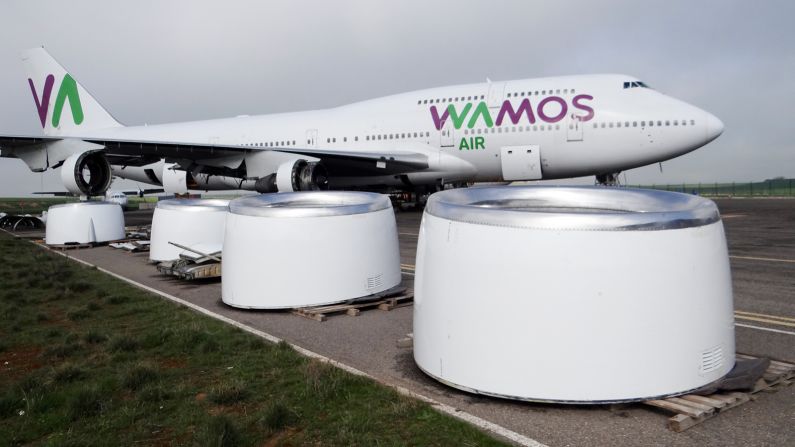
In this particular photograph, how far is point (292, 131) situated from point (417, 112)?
709 cm

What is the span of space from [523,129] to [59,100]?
96.0ft

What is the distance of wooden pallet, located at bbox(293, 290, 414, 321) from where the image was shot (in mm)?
6800

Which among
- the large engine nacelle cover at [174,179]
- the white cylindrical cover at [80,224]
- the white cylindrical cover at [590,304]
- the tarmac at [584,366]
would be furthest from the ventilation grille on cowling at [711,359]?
the large engine nacelle cover at [174,179]

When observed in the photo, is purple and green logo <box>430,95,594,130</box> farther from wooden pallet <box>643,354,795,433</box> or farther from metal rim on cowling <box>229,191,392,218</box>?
wooden pallet <box>643,354,795,433</box>

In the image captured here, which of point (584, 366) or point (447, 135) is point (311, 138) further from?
point (584, 366)

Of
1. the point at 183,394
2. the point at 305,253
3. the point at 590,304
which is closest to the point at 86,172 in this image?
the point at 305,253

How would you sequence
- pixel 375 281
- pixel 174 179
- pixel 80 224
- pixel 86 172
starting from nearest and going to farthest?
pixel 375 281
pixel 80 224
pixel 86 172
pixel 174 179

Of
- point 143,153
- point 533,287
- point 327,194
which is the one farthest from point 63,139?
point 533,287

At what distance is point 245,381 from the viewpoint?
446 cm

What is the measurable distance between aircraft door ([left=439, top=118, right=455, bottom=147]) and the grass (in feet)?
53.0

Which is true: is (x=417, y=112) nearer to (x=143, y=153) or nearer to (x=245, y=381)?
(x=143, y=153)

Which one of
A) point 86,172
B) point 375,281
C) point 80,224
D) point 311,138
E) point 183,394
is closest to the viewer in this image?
point 183,394

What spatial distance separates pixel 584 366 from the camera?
11.8ft

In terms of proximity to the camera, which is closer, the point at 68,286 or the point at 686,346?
the point at 686,346
